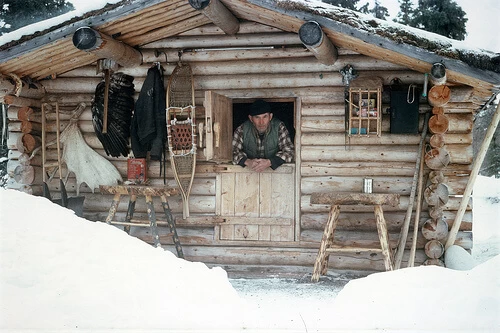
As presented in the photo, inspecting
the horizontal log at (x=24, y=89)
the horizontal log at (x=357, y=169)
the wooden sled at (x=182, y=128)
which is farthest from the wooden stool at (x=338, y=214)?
the horizontal log at (x=24, y=89)

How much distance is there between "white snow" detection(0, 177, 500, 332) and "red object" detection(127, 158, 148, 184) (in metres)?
2.29

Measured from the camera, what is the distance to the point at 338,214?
722 cm

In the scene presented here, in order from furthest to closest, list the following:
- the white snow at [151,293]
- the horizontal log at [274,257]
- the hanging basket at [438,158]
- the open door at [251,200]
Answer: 1. the open door at [251,200]
2. the horizontal log at [274,257]
3. the hanging basket at [438,158]
4. the white snow at [151,293]

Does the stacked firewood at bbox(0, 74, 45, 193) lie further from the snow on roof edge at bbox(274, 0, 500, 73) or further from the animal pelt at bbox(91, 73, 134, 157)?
the snow on roof edge at bbox(274, 0, 500, 73)

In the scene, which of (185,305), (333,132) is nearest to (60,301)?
(185,305)

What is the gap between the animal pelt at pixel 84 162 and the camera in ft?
27.4

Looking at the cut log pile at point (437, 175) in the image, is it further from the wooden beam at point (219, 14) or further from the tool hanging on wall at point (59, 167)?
the tool hanging on wall at point (59, 167)

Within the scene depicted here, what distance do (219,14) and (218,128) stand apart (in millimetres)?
1447

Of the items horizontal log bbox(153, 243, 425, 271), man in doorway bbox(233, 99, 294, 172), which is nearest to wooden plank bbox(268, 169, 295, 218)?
man in doorway bbox(233, 99, 294, 172)

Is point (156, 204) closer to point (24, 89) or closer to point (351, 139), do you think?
→ point (24, 89)

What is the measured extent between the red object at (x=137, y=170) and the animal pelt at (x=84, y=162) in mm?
320

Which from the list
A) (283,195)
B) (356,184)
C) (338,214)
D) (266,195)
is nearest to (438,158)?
(356,184)

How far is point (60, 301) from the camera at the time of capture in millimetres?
4191

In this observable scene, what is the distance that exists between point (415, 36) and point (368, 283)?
292 cm
